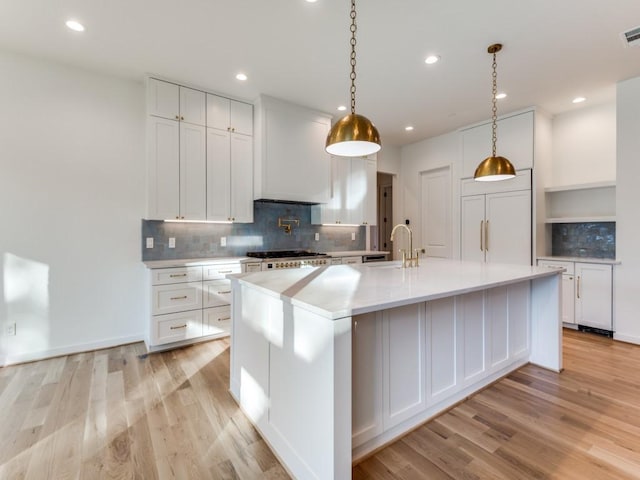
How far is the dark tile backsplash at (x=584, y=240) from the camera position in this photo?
3963mm

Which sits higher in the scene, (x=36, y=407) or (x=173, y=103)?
(x=173, y=103)

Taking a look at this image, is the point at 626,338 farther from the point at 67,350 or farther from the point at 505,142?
the point at 67,350

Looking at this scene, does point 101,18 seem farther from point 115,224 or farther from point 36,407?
point 36,407

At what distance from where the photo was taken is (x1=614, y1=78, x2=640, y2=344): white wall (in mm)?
3361

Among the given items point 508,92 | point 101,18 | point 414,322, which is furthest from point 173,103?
point 508,92

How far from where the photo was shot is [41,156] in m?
2.97

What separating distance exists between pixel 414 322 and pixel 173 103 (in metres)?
3.30

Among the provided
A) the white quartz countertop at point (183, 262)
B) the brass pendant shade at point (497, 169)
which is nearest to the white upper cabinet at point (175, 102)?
the white quartz countertop at point (183, 262)

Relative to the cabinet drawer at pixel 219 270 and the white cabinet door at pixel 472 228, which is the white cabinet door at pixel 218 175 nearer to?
the cabinet drawer at pixel 219 270

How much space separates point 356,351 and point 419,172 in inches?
190

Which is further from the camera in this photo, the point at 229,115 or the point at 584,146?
the point at 584,146

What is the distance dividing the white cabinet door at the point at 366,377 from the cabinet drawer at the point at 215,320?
2.29 metres

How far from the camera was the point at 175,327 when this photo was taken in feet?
10.6

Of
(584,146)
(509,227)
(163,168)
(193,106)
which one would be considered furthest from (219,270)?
(584,146)
